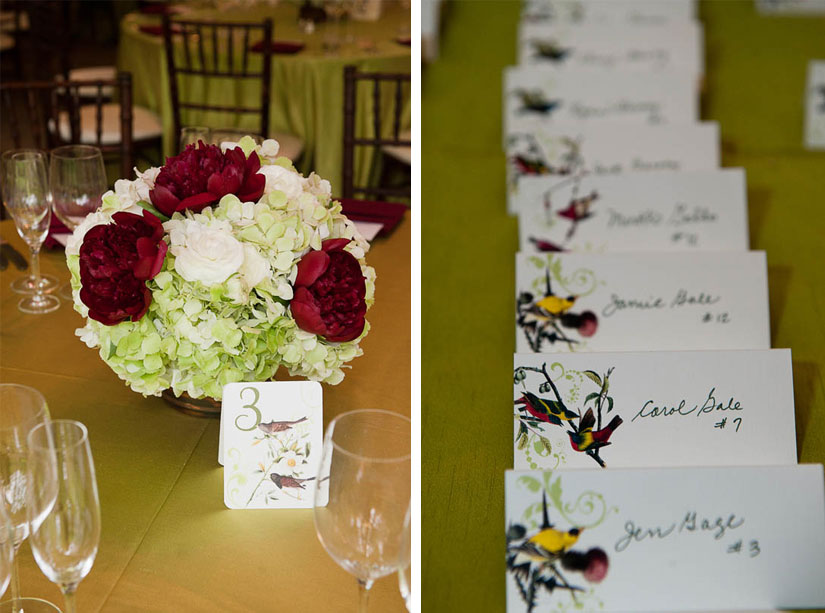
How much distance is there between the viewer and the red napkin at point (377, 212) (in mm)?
1888

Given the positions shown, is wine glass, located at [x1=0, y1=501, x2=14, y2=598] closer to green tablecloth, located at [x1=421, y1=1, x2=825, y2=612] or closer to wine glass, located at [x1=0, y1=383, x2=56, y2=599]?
wine glass, located at [x1=0, y1=383, x2=56, y2=599]

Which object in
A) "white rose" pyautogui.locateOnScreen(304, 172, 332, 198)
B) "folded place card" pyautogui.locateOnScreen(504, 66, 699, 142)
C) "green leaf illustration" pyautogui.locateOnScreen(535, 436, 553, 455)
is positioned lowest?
"green leaf illustration" pyautogui.locateOnScreen(535, 436, 553, 455)

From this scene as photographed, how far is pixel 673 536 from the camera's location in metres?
0.97

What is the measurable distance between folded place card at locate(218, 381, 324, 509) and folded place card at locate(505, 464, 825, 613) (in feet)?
0.79

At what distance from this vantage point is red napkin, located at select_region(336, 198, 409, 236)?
1.89 meters

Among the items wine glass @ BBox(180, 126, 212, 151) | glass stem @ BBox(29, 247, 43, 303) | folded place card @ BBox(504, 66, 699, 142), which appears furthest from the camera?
folded place card @ BBox(504, 66, 699, 142)

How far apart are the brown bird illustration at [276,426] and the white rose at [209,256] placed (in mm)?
169

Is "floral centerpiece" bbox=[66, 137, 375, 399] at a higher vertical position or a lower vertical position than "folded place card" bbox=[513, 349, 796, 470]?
higher

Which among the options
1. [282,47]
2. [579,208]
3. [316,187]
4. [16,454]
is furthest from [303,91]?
[16,454]

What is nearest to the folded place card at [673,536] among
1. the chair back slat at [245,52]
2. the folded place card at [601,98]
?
the folded place card at [601,98]

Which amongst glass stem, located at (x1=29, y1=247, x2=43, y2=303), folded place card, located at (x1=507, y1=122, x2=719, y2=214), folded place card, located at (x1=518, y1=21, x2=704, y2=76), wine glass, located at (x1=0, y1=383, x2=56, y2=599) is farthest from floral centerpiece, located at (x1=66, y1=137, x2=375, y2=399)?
folded place card, located at (x1=518, y1=21, x2=704, y2=76)

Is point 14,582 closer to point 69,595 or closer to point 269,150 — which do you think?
point 69,595

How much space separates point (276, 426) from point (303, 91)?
273 centimetres

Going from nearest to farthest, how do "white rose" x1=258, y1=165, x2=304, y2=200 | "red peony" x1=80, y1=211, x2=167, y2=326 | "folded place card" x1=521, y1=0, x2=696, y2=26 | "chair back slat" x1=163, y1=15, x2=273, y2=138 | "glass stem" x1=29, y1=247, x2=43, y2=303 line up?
"red peony" x1=80, y1=211, x2=167, y2=326
"white rose" x1=258, y1=165, x2=304, y2=200
"glass stem" x1=29, y1=247, x2=43, y2=303
"folded place card" x1=521, y1=0, x2=696, y2=26
"chair back slat" x1=163, y1=15, x2=273, y2=138
